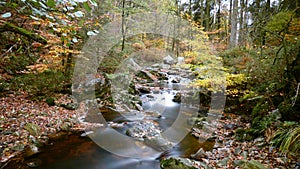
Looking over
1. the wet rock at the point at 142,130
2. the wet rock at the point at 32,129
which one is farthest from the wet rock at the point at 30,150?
the wet rock at the point at 142,130

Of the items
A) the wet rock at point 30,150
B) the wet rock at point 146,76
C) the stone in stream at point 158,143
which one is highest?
the wet rock at point 146,76

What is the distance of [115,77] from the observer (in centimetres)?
1048

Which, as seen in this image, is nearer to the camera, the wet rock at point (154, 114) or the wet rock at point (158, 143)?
the wet rock at point (158, 143)

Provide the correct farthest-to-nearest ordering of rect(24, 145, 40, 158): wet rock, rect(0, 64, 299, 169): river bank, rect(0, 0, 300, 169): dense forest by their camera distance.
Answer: rect(24, 145, 40, 158): wet rock → rect(0, 64, 299, 169): river bank → rect(0, 0, 300, 169): dense forest

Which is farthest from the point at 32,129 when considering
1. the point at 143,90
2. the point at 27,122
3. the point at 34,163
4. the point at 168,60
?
the point at 168,60

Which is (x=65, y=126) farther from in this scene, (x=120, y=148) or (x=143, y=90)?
(x=143, y=90)

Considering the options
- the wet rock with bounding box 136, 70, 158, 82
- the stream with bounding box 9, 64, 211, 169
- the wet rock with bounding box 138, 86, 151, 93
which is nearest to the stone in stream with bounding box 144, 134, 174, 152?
the stream with bounding box 9, 64, 211, 169

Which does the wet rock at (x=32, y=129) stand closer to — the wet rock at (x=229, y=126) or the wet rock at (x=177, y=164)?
the wet rock at (x=177, y=164)

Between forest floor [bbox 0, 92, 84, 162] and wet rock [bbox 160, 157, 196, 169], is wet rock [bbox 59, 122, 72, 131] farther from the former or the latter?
wet rock [bbox 160, 157, 196, 169]

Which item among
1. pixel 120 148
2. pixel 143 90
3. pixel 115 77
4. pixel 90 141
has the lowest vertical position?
pixel 120 148

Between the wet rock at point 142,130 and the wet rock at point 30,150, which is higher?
the wet rock at point 30,150

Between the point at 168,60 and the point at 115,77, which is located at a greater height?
the point at 168,60

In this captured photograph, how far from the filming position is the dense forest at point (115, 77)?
3.77 meters

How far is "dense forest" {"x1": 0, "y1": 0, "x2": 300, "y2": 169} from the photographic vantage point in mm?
3770
